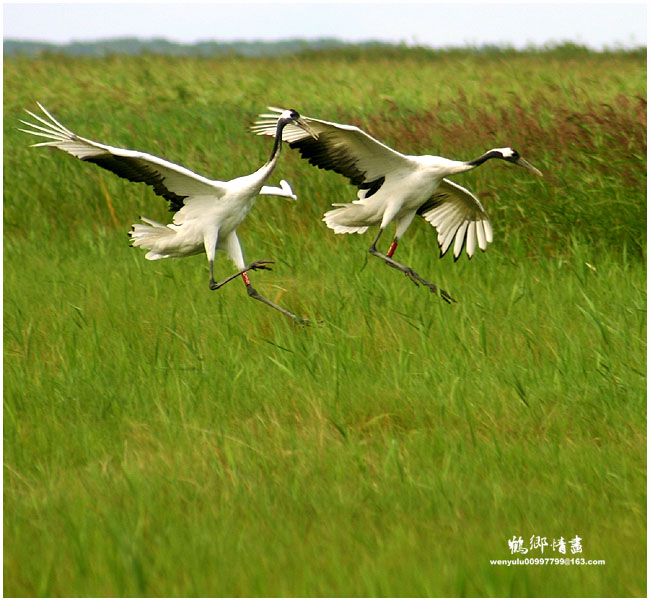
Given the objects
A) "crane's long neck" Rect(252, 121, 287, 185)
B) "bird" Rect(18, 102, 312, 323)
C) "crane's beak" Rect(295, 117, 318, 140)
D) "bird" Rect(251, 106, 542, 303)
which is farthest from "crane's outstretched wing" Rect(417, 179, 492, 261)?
"crane's long neck" Rect(252, 121, 287, 185)

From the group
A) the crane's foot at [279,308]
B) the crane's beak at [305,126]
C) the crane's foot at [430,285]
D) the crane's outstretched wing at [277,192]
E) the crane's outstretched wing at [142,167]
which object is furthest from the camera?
the crane's outstretched wing at [277,192]

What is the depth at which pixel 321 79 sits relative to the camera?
17.7 metres

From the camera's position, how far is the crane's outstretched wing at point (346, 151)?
6.00m

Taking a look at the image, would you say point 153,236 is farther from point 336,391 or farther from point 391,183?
point 336,391

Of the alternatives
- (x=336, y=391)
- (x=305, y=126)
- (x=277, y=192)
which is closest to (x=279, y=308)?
(x=277, y=192)

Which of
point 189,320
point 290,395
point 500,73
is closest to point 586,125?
point 189,320

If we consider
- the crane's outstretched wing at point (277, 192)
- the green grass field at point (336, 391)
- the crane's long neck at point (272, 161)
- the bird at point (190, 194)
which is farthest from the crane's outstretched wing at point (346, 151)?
the green grass field at point (336, 391)

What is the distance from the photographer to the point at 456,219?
266 inches

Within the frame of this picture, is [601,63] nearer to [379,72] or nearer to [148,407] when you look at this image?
[379,72]

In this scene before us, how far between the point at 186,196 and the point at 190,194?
6 cm

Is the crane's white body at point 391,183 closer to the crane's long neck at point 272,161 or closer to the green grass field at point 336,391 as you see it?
the crane's long neck at point 272,161

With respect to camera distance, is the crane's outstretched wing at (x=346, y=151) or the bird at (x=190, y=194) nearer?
the bird at (x=190, y=194)

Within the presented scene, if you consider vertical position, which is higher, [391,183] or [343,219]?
[391,183]

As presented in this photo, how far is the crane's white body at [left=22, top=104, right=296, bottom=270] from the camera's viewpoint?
534 cm
